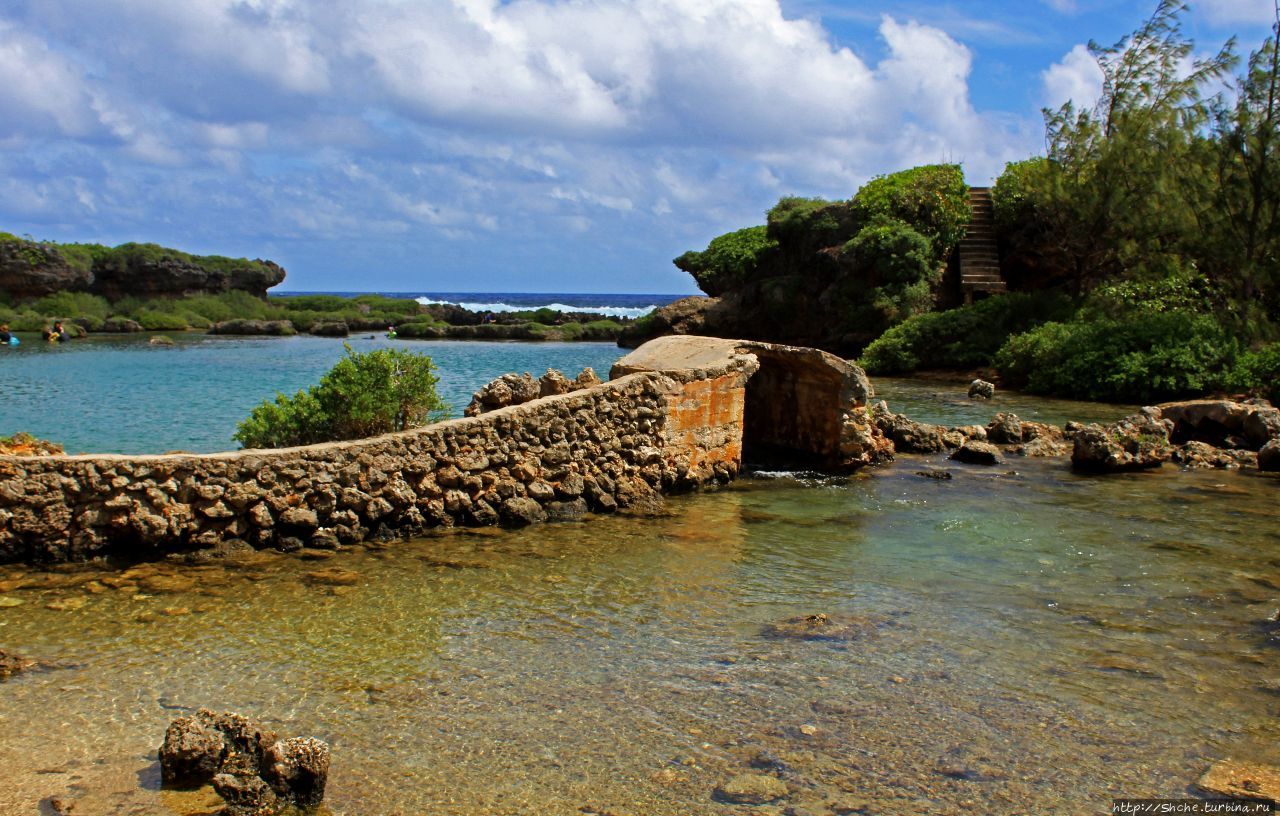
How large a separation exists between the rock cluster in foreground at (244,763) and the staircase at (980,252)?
1372 inches

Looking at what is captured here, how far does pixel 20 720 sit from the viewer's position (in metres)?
5.96

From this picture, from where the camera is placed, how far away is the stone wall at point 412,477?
29.5 ft

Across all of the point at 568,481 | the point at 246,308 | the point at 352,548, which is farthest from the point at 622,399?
the point at 246,308

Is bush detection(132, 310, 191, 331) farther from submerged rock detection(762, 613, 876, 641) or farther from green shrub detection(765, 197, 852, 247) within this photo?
submerged rock detection(762, 613, 876, 641)

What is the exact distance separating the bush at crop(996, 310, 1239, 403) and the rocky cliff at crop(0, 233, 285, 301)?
190ft

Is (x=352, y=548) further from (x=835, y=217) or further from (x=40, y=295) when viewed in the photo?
(x=40, y=295)

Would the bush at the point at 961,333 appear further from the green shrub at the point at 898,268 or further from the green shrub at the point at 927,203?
the green shrub at the point at 927,203

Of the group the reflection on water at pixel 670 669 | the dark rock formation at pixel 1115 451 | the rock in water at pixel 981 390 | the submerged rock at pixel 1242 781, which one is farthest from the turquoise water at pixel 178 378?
the submerged rock at pixel 1242 781

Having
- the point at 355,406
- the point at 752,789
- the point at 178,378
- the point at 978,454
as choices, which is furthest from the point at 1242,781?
the point at 178,378

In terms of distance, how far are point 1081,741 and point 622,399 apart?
729cm

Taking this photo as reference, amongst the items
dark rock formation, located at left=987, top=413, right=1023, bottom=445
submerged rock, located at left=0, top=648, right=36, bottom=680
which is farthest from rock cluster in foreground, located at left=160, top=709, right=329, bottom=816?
dark rock formation, located at left=987, top=413, right=1023, bottom=445

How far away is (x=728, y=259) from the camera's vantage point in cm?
4703

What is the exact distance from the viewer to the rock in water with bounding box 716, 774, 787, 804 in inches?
208

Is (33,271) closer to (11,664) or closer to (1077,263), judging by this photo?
(1077,263)
